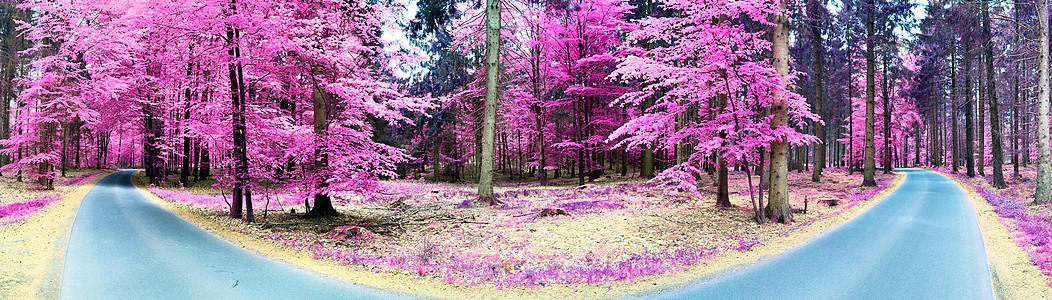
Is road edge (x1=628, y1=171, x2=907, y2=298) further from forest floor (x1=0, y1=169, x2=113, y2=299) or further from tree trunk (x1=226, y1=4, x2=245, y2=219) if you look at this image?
tree trunk (x1=226, y1=4, x2=245, y2=219)

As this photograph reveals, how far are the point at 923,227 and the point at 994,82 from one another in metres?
16.1

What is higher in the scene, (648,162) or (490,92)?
(490,92)

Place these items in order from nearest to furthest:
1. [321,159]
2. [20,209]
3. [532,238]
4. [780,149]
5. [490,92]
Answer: [532,238] → [321,159] → [780,149] → [20,209] → [490,92]

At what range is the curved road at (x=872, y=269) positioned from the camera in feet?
17.3

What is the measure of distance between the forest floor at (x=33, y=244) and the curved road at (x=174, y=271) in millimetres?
178

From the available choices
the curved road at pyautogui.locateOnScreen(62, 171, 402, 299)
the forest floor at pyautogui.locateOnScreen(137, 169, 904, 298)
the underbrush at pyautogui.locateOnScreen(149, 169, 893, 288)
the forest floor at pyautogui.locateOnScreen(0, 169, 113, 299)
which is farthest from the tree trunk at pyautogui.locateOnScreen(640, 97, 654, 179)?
the forest floor at pyautogui.locateOnScreen(0, 169, 113, 299)

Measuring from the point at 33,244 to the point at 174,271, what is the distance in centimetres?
420

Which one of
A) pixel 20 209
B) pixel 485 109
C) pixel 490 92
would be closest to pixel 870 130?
pixel 490 92

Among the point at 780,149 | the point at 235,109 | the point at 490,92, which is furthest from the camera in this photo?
the point at 490,92

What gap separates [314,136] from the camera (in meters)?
9.57

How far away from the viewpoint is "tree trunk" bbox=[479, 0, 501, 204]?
45.5ft

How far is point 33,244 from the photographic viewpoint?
25.1 ft

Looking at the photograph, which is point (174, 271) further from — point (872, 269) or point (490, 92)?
point (872, 269)

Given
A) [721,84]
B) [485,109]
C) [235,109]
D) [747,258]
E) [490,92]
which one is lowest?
[747,258]
